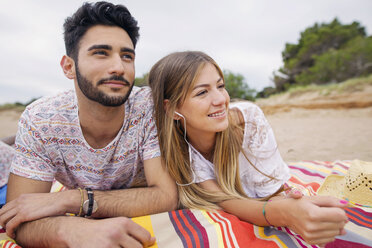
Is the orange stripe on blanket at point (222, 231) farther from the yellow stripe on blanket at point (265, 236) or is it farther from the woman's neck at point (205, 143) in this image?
the woman's neck at point (205, 143)

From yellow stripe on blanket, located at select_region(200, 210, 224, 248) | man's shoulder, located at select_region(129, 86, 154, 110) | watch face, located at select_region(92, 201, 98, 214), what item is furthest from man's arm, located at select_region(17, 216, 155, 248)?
man's shoulder, located at select_region(129, 86, 154, 110)

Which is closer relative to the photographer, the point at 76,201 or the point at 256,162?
the point at 76,201

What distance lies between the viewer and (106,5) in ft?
7.14

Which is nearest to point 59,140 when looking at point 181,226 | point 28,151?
point 28,151

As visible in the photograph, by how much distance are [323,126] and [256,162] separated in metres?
6.34

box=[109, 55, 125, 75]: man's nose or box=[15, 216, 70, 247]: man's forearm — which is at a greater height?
box=[109, 55, 125, 75]: man's nose

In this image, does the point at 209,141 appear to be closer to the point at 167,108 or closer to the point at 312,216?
the point at 167,108

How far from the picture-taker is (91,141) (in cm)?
212

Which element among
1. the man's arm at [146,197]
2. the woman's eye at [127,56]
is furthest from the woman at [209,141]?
the woman's eye at [127,56]

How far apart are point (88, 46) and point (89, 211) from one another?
1318 millimetres

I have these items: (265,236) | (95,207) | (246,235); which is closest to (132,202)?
(95,207)

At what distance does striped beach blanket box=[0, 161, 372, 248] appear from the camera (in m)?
1.55

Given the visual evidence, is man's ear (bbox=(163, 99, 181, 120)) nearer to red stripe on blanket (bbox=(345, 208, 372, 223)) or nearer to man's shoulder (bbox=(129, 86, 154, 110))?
man's shoulder (bbox=(129, 86, 154, 110))

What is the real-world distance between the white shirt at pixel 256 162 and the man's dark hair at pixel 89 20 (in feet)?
4.50
